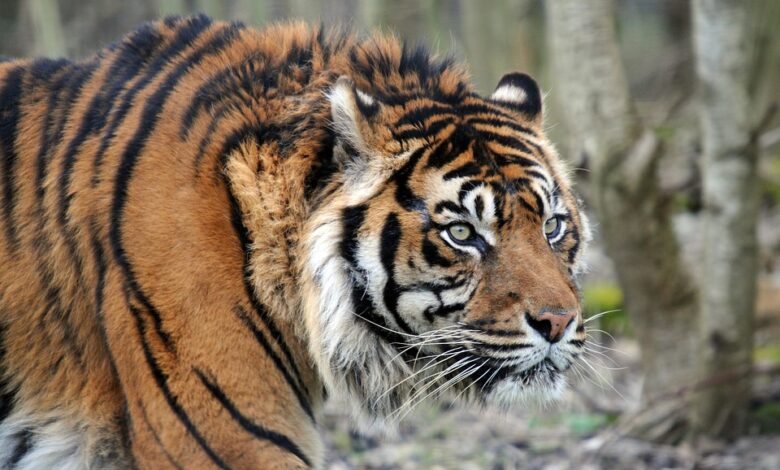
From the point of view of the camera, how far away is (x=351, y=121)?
3059 mm

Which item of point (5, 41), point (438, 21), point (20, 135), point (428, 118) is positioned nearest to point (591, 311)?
point (438, 21)

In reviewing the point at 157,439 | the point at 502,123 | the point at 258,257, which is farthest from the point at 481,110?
the point at 157,439

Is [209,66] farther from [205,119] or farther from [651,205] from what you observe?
[651,205]

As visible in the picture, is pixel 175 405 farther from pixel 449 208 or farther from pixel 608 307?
pixel 608 307

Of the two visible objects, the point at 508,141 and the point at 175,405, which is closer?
the point at 175,405

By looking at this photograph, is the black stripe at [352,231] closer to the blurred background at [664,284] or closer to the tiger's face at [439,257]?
the tiger's face at [439,257]

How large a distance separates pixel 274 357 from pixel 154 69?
1106mm

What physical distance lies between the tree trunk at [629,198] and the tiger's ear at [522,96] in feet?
6.82

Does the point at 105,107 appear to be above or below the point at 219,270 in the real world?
above

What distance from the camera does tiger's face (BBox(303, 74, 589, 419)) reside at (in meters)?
3.01

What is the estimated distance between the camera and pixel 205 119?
3.17m

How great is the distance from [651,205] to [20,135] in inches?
146

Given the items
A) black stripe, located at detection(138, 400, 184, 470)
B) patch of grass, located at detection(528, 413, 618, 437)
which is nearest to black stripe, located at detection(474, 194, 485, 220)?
black stripe, located at detection(138, 400, 184, 470)

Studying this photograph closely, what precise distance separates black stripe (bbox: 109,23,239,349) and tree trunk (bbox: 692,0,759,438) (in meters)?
2.77
